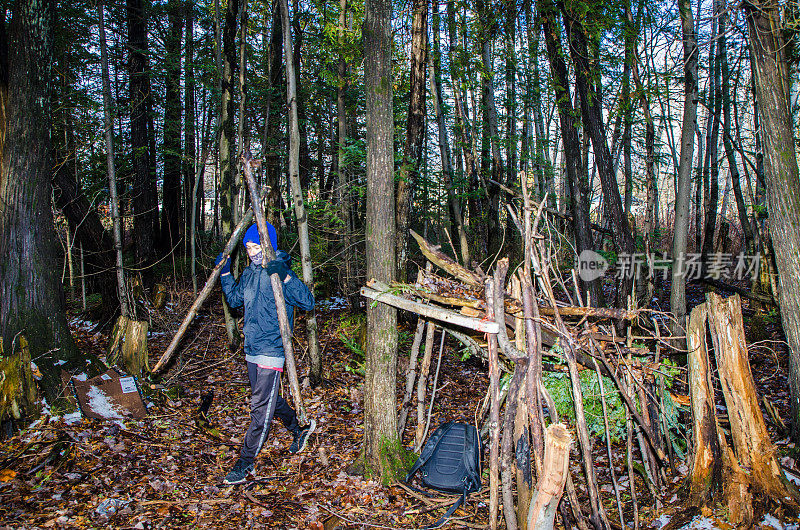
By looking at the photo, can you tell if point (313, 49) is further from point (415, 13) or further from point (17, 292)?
point (17, 292)

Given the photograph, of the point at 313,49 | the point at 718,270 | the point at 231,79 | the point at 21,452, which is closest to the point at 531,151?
the point at 718,270

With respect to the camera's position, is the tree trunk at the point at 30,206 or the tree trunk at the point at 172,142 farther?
the tree trunk at the point at 172,142

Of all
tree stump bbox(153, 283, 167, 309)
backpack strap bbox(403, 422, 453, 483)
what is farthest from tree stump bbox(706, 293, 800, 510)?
tree stump bbox(153, 283, 167, 309)

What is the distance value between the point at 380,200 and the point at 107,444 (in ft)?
12.9

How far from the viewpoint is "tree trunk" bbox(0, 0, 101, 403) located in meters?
5.15

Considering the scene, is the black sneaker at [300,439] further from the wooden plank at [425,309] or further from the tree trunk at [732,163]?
the tree trunk at [732,163]

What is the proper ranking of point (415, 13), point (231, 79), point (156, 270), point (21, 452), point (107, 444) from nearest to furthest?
point (21, 452), point (107, 444), point (231, 79), point (415, 13), point (156, 270)

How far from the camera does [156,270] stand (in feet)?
42.4

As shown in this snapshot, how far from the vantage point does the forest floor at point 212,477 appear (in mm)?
3799

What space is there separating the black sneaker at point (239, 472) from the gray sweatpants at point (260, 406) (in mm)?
50

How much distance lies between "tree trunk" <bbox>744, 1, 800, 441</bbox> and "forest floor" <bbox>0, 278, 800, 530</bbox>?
57cm

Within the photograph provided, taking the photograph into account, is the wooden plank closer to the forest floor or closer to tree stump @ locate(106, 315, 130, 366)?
the forest floor

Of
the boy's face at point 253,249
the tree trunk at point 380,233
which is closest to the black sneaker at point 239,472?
the tree trunk at point 380,233

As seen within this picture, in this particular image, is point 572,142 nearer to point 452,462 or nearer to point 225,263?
point 452,462
